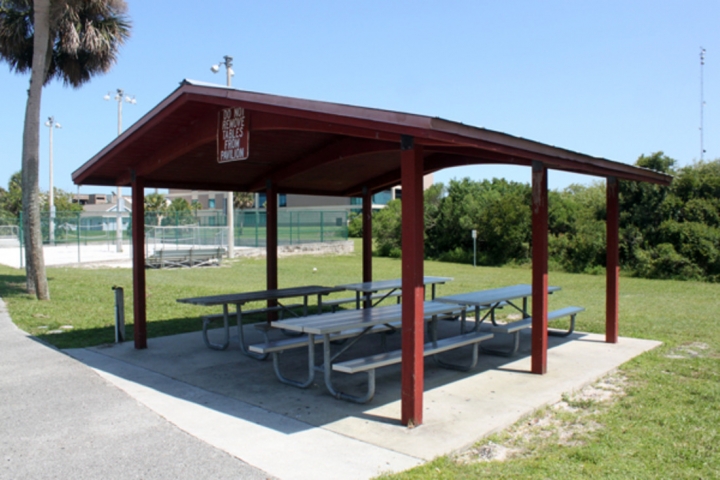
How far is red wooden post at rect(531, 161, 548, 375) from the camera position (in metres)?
6.27

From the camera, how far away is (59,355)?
24.6ft

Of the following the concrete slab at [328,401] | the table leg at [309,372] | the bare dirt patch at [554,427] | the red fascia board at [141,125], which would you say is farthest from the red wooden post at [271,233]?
the bare dirt patch at [554,427]

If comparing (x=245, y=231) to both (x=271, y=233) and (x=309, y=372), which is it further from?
(x=309, y=372)

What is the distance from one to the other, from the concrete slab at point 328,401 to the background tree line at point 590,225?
12.8 meters

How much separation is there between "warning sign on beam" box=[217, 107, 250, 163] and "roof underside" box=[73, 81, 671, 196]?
9cm

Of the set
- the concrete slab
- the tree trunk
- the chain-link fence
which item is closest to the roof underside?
the concrete slab

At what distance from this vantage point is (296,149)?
25.6 feet

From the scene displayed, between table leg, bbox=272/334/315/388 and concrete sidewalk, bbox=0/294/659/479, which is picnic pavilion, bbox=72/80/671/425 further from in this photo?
table leg, bbox=272/334/315/388

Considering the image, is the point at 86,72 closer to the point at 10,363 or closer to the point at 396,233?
the point at 10,363

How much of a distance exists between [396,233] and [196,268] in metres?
11.4

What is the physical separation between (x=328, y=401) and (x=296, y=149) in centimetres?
356

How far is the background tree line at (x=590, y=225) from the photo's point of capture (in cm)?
1916

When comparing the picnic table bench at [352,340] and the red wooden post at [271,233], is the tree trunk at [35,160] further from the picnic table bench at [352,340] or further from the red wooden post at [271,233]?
the picnic table bench at [352,340]

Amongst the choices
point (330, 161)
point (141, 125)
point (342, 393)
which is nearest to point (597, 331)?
point (330, 161)
